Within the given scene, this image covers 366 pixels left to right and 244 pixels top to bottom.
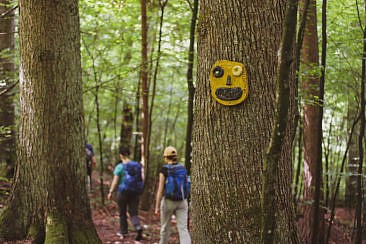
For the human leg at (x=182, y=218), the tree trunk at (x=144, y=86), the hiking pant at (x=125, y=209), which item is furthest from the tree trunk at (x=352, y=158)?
the hiking pant at (x=125, y=209)

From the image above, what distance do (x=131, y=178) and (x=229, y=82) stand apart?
4820 millimetres

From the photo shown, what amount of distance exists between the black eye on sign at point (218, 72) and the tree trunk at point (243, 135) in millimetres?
78

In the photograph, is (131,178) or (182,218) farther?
(131,178)

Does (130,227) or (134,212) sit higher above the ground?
(134,212)

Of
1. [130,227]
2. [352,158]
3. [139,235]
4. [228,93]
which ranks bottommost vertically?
[130,227]

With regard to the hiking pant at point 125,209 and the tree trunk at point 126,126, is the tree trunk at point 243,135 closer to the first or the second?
the hiking pant at point 125,209

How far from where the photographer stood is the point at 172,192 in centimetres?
621

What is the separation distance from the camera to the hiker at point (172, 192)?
6.22 metres

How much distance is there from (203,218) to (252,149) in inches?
29.4

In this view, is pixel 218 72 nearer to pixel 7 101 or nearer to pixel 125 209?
pixel 125 209

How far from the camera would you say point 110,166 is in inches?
614

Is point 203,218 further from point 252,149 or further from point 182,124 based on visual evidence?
point 182,124

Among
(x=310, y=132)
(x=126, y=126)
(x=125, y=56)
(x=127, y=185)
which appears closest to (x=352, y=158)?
(x=310, y=132)

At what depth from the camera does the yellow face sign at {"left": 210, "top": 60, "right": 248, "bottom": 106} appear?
3.10 meters
